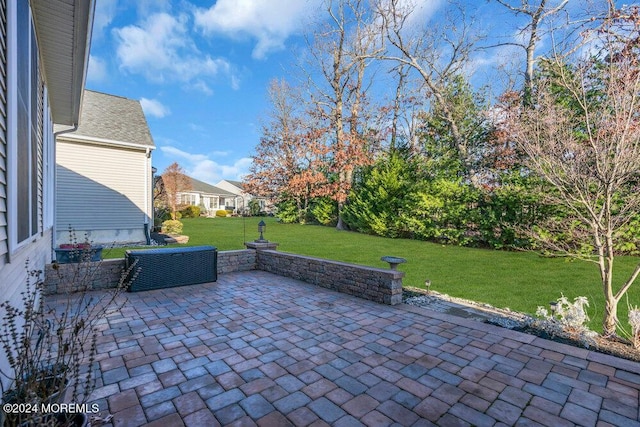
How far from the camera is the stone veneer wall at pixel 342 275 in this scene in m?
4.96

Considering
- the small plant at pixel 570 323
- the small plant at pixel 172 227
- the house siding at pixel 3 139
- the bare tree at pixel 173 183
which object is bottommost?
the small plant at pixel 570 323

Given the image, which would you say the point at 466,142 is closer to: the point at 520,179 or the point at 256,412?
the point at 520,179

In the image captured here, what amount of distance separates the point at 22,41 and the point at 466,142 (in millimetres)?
14859

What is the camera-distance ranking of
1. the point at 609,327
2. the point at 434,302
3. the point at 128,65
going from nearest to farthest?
the point at 609,327 < the point at 434,302 < the point at 128,65

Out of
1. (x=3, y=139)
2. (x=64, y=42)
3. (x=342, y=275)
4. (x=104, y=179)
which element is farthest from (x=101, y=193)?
(x=3, y=139)

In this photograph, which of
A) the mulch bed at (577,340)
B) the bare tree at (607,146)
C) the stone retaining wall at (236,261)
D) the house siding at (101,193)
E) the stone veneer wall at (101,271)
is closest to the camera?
the mulch bed at (577,340)

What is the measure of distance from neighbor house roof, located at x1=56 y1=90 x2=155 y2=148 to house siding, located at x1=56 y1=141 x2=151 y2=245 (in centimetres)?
39

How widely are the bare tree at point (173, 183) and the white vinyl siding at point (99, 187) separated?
875 centimetres

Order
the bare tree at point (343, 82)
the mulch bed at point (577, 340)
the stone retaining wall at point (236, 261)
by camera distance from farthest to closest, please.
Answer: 1. the bare tree at point (343, 82)
2. the stone retaining wall at point (236, 261)
3. the mulch bed at point (577, 340)

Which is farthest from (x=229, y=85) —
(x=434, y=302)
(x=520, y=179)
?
(x=434, y=302)

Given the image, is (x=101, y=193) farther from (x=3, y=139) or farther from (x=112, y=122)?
(x=3, y=139)

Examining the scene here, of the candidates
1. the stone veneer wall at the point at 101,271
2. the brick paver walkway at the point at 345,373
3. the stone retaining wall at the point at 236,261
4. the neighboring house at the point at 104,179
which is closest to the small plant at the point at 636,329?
the brick paver walkway at the point at 345,373

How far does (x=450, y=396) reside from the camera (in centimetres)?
254

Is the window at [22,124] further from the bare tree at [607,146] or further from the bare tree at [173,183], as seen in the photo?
the bare tree at [173,183]
